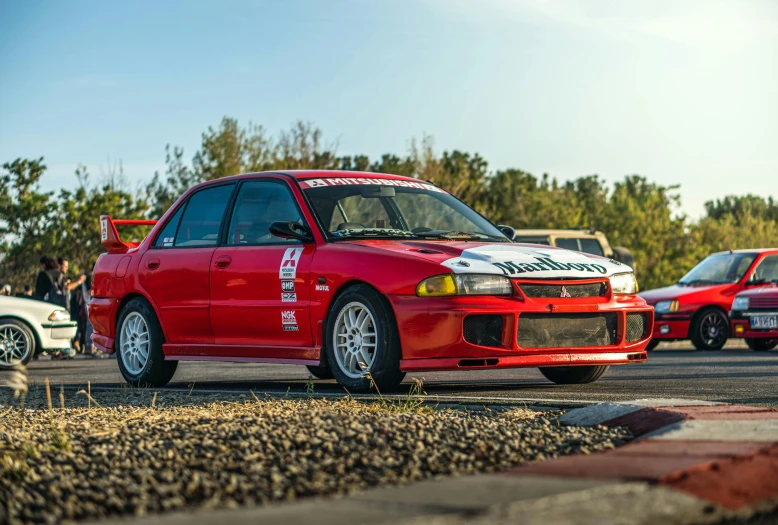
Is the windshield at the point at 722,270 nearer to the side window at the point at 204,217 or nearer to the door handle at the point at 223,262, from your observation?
the side window at the point at 204,217

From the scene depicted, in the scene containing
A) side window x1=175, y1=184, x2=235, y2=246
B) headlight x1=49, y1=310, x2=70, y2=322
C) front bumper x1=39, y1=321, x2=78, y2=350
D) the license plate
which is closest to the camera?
side window x1=175, y1=184, x2=235, y2=246

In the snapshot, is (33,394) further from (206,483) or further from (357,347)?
(206,483)

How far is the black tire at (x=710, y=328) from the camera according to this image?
18.7 meters

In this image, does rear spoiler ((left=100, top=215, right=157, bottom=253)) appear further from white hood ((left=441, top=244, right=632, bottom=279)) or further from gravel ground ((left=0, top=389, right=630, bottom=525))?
gravel ground ((left=0, top=389, right=630, bottom=525))

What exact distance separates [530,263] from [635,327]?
113 cm

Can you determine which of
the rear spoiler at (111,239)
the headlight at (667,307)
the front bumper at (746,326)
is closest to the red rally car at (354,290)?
the rear spoiler at (111,239)

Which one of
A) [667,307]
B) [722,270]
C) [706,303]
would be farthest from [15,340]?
[722,270]

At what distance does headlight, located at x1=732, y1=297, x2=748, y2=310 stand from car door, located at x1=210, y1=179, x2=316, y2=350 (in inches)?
406

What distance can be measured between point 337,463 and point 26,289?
90.7 feet

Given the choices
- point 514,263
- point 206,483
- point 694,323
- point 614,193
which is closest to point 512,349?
point 514,263

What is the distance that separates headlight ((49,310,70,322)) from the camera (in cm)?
1677

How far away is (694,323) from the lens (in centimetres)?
1870

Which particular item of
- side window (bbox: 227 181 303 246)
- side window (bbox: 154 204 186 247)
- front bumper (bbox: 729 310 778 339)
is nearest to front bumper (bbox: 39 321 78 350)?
side window (bbox: 154 204 186 247)

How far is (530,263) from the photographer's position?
820 cm
